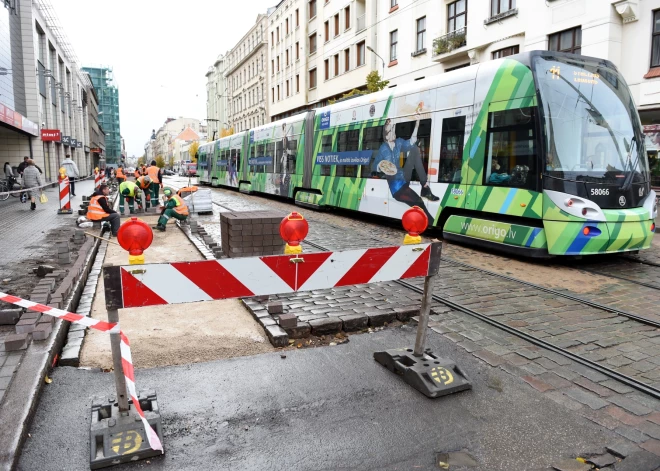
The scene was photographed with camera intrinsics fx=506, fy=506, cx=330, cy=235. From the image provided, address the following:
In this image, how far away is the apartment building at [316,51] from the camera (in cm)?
3591

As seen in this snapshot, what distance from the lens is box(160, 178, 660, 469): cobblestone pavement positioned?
11.7 ft

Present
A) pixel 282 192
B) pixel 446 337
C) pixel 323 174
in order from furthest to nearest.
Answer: pixel 282 192
pixel 323 174
pixel 446 337

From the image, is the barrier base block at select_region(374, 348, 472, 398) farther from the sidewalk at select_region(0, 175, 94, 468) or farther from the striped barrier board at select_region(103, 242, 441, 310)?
the sidewalk at select_region(0, 175, 94, 468)

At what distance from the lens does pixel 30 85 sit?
30.3 m

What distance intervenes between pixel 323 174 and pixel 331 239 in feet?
18.7

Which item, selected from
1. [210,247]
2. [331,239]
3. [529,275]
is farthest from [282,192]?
[529,275]

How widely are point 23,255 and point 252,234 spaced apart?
465 centimetres

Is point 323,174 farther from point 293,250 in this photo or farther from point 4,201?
point 4,201

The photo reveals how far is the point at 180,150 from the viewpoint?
13925cm

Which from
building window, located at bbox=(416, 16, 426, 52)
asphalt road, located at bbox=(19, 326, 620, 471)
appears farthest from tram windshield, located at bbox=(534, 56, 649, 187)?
building window, located at bbox=(416, 16, 426, 52)

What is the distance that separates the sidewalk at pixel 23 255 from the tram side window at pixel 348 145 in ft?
24.1

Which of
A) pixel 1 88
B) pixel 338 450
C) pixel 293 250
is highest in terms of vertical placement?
pixel 1 88

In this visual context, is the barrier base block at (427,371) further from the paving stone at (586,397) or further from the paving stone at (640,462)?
the paving stone at (640,462)

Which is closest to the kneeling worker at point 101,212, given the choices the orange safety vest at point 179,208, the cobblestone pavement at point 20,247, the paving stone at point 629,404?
the cobblestone pavement at point 20,247
